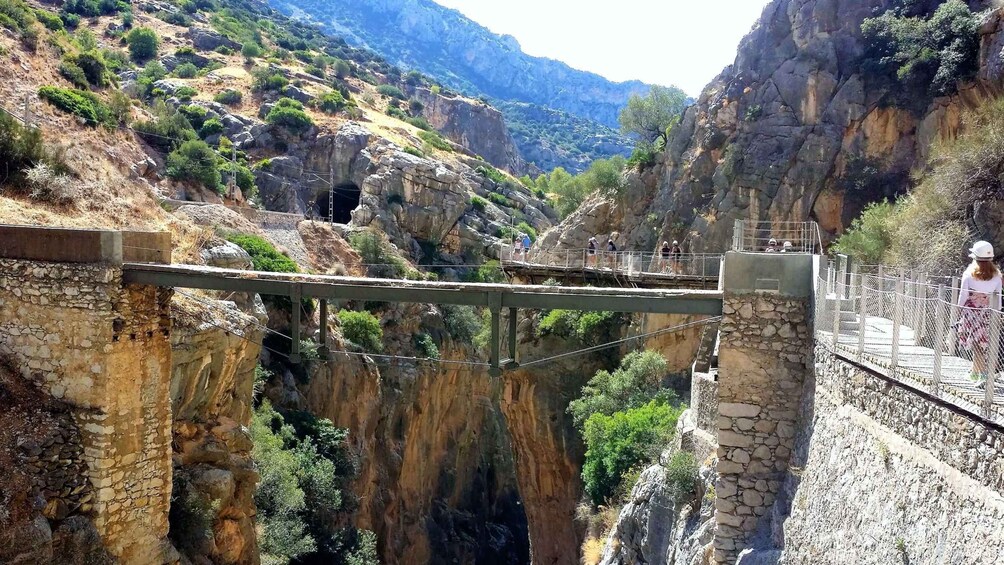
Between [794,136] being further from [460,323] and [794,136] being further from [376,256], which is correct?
[376,256]

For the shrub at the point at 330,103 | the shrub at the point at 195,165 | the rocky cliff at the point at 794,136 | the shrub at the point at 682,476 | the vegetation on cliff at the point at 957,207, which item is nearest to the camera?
the shrub at the point at 682,476

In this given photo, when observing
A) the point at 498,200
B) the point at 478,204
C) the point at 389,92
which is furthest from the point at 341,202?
the point at 389,92

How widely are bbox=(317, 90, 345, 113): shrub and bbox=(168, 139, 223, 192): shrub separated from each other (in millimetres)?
18718

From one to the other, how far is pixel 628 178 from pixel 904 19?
43.0ft

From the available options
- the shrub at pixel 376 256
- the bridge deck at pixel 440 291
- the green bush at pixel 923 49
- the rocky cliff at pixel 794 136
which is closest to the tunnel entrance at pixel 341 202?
the shrub at pixel 376 256

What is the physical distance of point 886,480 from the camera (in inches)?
227

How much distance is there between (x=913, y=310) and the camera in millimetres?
7215

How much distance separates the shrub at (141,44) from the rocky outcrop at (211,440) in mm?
56482

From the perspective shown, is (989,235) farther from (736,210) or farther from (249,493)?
(249,493)

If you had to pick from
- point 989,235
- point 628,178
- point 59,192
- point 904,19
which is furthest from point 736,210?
point 59,192

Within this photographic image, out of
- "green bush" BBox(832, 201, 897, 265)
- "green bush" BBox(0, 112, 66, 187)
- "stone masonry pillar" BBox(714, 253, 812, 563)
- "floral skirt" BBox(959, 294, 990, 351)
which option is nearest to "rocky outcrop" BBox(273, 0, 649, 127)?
"green bush" BBox(832, 201, 897, 265)

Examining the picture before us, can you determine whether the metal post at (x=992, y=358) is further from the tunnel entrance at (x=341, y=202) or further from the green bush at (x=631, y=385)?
the tunnel entrance at (x=341, y=202)

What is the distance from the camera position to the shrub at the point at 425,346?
3400 centimetres

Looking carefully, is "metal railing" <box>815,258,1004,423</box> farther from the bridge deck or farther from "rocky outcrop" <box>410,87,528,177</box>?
"rocky outcrop" <box>410,87,528,177</box>
